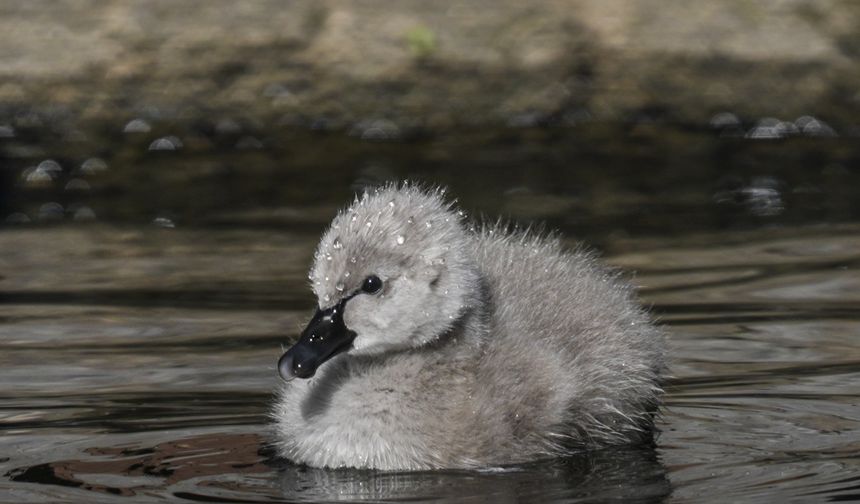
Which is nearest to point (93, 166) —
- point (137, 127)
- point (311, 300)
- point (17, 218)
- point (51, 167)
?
point (51, 167)

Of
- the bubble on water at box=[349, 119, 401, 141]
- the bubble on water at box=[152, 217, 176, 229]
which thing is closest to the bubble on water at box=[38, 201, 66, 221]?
the bubble on water at box=[152, 217, 176, 229]

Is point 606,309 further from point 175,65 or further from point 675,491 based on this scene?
point 175,65

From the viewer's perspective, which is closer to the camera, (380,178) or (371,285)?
(371,285)

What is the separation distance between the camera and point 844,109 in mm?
12109

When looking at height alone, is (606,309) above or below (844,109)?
above

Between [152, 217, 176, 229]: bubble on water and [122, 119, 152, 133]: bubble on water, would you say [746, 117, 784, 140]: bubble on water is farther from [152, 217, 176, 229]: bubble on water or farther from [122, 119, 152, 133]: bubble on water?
[152, 217, 176, 229]: bubble on water

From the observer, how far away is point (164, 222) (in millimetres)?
10234

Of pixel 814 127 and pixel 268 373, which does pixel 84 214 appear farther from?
pixel 814 127

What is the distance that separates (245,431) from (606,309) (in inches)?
50.4

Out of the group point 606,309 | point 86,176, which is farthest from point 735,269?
point 86,176

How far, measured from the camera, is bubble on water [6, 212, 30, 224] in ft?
33.6

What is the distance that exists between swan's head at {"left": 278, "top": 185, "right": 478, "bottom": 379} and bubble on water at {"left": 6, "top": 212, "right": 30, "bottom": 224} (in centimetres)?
469

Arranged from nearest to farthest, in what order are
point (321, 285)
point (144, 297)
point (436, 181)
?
point (321, 285)
point (144, 297)
point (436, 181)

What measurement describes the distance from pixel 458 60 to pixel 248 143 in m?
1.46
